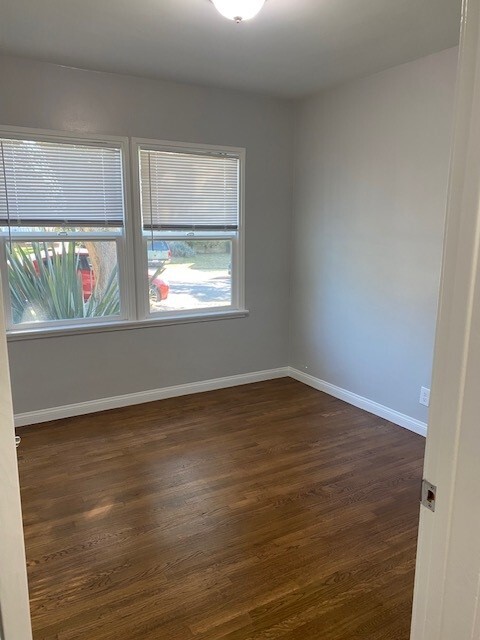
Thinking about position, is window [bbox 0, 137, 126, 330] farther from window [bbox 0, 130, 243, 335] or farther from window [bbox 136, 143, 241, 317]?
window [bbox 136, 143, 241, 317]

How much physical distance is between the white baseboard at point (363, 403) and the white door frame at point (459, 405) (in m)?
2.64

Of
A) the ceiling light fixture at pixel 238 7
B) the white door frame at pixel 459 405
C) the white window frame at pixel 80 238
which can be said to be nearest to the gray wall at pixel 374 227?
the ceiling light fixture at pixel 238 7

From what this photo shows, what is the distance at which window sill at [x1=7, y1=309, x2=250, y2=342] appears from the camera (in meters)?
3.38

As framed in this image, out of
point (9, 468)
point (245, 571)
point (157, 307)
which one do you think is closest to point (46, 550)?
point (245, 571)

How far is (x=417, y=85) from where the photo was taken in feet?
10.2

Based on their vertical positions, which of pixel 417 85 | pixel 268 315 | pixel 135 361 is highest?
pixel 417 85

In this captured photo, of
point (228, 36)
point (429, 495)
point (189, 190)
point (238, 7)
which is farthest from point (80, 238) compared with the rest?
point (429, 495)

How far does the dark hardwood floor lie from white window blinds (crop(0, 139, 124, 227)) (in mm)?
1539

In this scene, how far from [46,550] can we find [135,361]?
186 centimetres

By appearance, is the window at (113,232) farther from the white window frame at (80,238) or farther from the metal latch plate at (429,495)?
the metal latch plate at (429,495)

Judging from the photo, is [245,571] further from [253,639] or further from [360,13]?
[360,13]

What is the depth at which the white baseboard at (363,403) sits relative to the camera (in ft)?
11.2

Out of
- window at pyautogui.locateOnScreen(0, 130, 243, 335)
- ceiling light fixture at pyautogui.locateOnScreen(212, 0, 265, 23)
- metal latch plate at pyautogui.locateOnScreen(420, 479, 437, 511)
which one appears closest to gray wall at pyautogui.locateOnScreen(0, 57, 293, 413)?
window at pyautogui.locateOnScreen(0, 130, 243, 335)

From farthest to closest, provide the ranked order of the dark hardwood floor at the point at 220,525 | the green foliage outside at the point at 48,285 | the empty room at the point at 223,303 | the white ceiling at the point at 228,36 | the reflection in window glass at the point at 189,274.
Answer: the reflection in window glass at the point at 189,274, the green foliage outside at the point at 48,285, the white ceiling at the point at 228,36, the empty room at the point at 223,303, the dark hardwood floor at the point at 220,525
